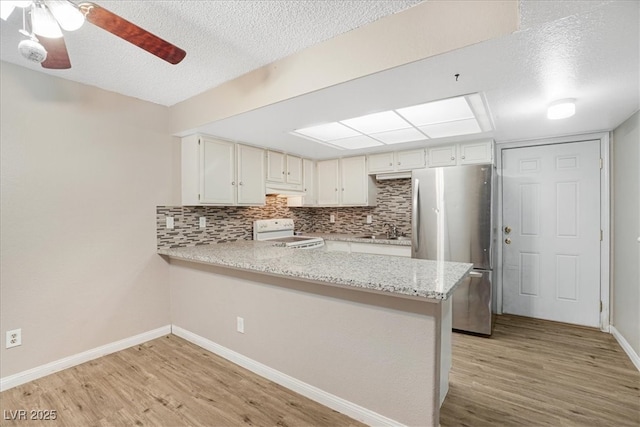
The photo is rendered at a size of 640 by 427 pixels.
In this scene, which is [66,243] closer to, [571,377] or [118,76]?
[118,76]

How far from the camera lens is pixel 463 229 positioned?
306cm

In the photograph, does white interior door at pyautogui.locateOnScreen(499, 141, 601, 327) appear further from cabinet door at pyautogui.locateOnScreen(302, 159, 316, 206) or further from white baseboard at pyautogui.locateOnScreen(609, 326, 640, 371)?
cabinet door at pyautogui.locateOnScreen(302, 159, 316, 206)

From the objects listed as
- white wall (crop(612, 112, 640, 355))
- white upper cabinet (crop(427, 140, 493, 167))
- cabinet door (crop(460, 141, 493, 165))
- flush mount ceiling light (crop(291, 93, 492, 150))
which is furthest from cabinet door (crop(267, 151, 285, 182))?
white wall (crop(612, 112, 640, 355))

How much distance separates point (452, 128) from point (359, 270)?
6.25 ft

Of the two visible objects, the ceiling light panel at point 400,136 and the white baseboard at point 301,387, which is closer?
the white baseboard at point 301,387

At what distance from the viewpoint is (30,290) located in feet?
7.25

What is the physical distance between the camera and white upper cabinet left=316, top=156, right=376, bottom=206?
4.20m

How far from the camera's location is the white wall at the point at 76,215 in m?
2.14

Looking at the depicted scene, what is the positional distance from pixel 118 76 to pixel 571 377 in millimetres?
4243

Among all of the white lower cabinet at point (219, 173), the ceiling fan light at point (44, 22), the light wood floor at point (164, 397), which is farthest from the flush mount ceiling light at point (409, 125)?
the light wood floor at point (164, 397)

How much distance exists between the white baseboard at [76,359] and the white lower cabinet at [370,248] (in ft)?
7.36

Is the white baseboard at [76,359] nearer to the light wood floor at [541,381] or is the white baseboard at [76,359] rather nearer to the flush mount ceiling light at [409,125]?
the flush mount ceiling light at [409,125]

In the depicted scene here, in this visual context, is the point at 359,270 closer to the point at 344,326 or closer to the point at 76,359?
the point at 344,326

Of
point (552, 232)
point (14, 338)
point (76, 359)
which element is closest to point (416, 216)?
point (552, 232)
